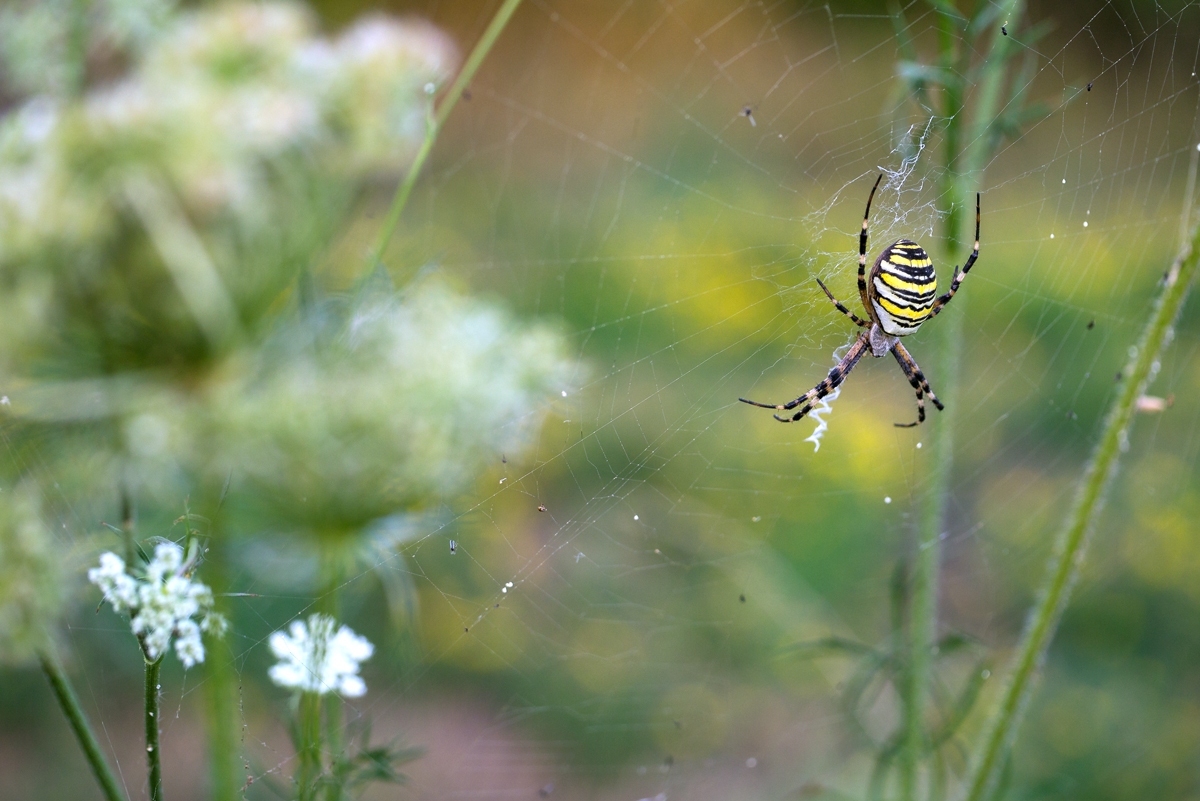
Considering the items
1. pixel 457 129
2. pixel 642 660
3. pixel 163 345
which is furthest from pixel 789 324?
pixel 457 129

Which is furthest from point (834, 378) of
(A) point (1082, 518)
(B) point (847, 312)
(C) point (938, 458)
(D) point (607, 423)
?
(A) point (1082, 518)

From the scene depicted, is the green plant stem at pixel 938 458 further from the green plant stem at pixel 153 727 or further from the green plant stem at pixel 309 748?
the green plant stem at pixel 153 727

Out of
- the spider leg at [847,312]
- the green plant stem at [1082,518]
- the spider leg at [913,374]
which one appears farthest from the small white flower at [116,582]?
the spider leg at [913,374]

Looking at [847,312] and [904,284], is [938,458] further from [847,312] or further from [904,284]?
[847,312]

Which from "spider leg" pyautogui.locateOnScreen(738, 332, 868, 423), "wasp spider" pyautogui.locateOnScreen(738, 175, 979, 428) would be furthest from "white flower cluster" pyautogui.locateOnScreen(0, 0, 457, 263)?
"spider leg" pyautogui.locateOnScreen(738, 332, 868, 423)

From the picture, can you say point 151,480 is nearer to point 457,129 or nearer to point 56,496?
point 56,496
